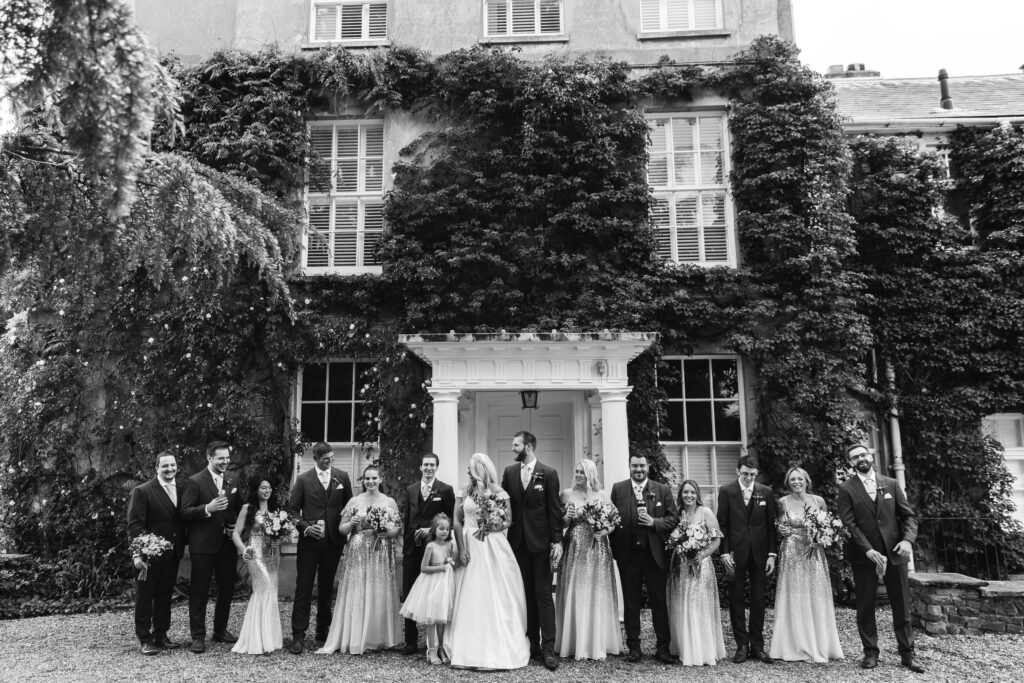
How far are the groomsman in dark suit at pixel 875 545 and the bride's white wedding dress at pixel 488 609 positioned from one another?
290 cm

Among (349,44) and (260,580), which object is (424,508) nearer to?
(260,580)

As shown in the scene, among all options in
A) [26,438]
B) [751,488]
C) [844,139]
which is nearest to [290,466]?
[26,438]

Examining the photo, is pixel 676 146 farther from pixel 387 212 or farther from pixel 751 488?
pixel 751 488

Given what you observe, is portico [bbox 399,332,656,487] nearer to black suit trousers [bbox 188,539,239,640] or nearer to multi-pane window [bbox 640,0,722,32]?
black suit trousers [bbox 188,539,239,640]

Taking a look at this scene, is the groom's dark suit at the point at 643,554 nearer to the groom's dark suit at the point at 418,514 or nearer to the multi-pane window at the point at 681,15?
the groom's dark suit at the point at 418,514

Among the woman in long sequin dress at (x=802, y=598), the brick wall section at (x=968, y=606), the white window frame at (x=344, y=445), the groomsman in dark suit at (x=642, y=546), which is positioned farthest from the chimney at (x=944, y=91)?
the white window frame at (x=344, y=445)

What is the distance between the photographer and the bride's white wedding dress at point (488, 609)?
255 inches

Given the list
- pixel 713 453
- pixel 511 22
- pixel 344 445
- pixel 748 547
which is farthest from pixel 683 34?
pixel 748 547

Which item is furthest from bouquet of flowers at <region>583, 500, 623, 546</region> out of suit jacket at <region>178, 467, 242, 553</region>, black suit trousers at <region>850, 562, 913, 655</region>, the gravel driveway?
suit jacket at <region>178, 467, 242, 553</region>

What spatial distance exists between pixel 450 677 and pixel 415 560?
134cm

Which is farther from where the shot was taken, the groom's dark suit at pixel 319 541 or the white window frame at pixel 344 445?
the white window frame at pixel 344 445

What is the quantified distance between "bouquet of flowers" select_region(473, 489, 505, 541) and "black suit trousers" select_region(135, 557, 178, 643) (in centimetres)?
295

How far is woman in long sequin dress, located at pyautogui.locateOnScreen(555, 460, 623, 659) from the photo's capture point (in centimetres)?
689

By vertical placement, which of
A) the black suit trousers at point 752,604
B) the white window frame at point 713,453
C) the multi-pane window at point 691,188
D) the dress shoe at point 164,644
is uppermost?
the multi-pane window at point 691,188
